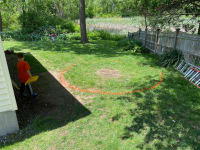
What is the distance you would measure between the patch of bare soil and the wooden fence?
10.5 feet

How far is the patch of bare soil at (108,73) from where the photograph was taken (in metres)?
7.00

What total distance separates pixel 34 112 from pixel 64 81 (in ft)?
7.14

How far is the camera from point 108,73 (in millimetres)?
7406

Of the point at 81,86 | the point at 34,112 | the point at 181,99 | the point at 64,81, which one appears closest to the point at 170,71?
the point at 181,99

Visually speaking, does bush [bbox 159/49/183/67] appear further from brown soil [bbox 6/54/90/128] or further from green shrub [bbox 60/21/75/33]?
green shrub [bbox 60/21/75/33]

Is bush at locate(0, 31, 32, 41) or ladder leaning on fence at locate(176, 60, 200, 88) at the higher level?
bush at locate(0, 31, 32, 41)

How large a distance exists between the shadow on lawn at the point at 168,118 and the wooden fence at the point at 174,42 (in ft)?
6.78

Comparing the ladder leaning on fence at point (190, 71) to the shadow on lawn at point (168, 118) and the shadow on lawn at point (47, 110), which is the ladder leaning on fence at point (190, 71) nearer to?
the shadow on lawn at point (168, 118)

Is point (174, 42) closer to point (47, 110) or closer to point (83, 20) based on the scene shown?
point (47, 110)

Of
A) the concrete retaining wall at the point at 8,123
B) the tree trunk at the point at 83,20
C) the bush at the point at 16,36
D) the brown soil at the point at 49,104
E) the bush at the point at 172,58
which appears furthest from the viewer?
the bush at the point at 16,36

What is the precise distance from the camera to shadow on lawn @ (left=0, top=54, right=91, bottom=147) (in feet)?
12.2

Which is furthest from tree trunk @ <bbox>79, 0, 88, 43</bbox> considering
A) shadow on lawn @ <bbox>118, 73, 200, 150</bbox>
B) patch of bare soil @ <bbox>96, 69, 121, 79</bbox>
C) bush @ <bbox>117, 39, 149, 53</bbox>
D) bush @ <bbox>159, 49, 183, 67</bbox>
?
shadow on lawn @ <bbox>118, 73, 200, 150</bbox>

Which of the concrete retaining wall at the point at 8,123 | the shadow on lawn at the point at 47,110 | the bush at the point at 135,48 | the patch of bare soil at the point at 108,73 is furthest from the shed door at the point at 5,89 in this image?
the bush at the point at 135,48

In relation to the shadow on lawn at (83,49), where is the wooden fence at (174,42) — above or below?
above
